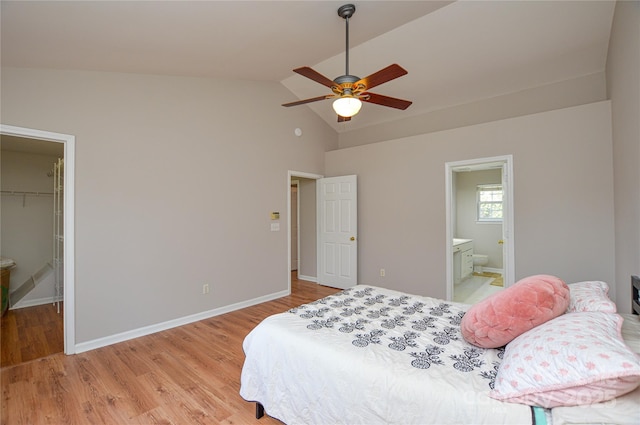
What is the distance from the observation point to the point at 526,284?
1.62 metres

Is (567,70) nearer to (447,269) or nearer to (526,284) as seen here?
(447,269)

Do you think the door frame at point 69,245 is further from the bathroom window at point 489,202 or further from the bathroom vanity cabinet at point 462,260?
the bathroom window at point 489,202

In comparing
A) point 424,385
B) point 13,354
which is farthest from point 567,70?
point 13,354

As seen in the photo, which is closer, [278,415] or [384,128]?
[278,415]

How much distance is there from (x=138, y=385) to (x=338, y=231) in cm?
355

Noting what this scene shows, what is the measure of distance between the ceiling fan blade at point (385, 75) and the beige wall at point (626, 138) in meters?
1.37

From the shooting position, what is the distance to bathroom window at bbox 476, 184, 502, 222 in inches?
256

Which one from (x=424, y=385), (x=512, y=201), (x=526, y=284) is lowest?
(x=424, y=385)

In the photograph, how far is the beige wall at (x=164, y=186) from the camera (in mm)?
2932

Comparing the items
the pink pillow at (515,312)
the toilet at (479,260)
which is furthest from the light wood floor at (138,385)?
the toilet at (479,260)

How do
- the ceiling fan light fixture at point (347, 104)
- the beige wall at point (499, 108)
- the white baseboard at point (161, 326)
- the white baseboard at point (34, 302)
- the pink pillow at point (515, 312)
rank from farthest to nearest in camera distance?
1. the white baseboard at point (34, 302)
2. the beige wall at point (499, 108)
3. the white baseboard at point (161, 326)
4. the ceiling fan light fixture at point (347, 104)
5. the pink pillow at point (515, 312)

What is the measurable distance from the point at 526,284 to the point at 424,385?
2.69 feet

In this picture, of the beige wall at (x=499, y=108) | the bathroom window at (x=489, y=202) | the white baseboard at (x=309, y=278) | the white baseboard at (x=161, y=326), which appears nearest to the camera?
the white baseboard at (x=161, y=326)

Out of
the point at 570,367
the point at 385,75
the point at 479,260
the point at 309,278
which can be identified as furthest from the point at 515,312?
the point at 479,260
